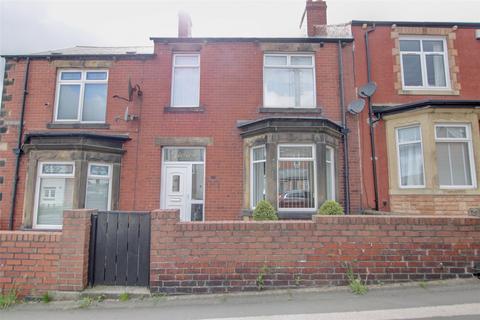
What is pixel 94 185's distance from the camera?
28.6 feet

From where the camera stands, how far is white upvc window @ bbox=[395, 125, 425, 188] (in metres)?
8.31

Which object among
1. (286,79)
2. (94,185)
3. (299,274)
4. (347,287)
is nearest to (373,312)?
(347,287)

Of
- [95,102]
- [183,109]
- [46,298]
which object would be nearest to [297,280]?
[46,298]

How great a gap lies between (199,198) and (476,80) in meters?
9.89

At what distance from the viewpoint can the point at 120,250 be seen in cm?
439

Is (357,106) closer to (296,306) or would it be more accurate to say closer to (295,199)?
(295,199)

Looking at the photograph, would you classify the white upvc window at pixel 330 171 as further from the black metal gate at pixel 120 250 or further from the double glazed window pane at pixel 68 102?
the double glazed window pane at pixel 68 102

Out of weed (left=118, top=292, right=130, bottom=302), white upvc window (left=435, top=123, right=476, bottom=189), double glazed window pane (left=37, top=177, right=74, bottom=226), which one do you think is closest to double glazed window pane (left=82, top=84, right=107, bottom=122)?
double glazed window pane (left=37, top=177, right=74, bottom=226)

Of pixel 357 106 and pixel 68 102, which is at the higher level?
pixel 68 102

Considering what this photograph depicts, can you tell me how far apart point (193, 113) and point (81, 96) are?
12.5ft

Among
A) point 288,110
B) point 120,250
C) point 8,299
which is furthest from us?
point 288,110

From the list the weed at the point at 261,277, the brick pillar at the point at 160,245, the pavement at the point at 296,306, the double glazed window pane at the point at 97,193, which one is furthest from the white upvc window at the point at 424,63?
the double glazed window pane at the point at 97,193

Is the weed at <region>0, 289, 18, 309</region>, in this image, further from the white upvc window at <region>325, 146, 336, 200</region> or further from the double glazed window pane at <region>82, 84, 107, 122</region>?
the white upvc window at <region>325, 146, 336, 200</region>

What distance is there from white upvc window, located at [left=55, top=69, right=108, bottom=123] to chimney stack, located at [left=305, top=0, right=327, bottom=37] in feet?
24.7
